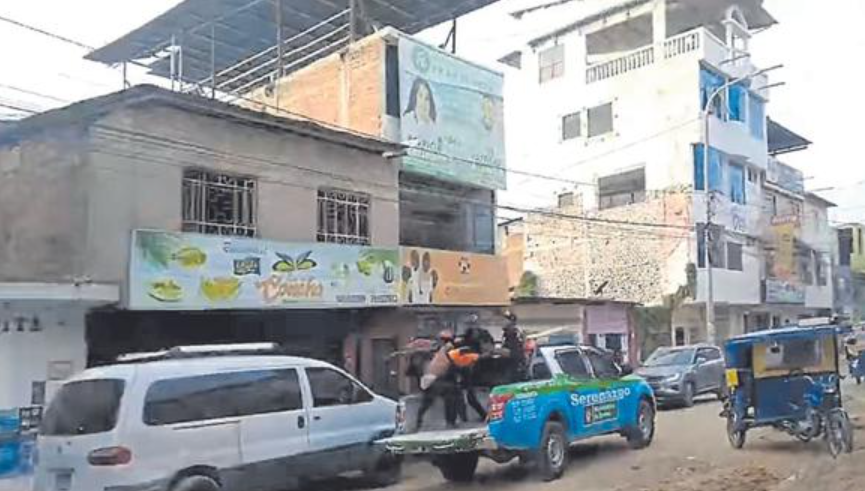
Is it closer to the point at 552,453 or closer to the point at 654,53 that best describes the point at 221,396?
the point at 552,453

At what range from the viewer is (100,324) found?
15.7m

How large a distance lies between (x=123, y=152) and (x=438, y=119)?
8816 millimetres

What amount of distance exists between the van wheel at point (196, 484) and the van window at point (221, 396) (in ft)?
1.97

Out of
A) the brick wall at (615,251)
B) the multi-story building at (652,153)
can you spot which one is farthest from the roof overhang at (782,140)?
the brick wall at (615,251)

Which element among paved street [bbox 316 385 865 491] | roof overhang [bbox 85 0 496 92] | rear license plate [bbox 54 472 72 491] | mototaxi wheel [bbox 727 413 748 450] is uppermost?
roof overhang [bbox 85 0 496 92]

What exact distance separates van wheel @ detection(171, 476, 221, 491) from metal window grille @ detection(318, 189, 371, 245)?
968cm

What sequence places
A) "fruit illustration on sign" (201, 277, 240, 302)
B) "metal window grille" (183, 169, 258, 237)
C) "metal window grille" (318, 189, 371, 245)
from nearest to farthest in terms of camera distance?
"fruit illustration on sign" (201, 277, 240, 302)
"metal window grille" (183, 169, 258, 237)
"metal window grille" (318, 189, 371, 245)

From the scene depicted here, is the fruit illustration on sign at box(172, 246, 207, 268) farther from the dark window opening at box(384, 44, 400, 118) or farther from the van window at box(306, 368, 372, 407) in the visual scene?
the dark window opening at box(384, 44, 400, 118)

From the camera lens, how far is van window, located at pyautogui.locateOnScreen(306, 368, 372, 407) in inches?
470

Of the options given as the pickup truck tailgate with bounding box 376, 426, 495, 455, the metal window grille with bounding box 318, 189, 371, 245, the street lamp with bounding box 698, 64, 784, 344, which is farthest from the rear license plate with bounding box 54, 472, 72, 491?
the street lamp with bounding box 698, 64, 784, 344

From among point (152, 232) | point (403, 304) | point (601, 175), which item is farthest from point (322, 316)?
point (601, 175)

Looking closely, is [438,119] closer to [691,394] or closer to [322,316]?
[322,316]

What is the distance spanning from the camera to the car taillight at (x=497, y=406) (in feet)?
39.0

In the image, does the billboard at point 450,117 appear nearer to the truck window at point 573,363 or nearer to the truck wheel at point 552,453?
the truck window at point 573,363
